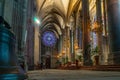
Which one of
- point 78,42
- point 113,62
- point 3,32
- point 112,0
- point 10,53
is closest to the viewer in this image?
point 3,32

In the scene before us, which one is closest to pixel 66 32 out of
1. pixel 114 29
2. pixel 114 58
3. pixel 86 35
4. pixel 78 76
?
pixel 86 35

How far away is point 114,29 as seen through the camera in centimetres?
879

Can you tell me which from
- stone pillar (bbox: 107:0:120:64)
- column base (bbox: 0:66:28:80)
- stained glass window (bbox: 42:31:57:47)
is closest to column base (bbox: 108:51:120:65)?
stone pillar (bbox: 107:0:120:64)

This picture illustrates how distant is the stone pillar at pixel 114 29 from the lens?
329 inches

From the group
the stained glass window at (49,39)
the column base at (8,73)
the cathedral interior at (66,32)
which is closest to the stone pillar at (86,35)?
the cathedral interior at (66,32)

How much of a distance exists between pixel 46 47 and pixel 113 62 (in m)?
36.2

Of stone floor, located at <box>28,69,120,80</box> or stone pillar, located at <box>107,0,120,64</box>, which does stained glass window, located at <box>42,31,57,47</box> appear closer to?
stone pillar, located at <box>107,0,120,64</box>

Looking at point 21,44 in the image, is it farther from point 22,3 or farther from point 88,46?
point 88,46

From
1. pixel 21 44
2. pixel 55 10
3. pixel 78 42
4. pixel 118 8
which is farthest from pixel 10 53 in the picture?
pixel 55 10

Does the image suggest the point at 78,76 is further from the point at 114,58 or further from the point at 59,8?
the point at 59,8

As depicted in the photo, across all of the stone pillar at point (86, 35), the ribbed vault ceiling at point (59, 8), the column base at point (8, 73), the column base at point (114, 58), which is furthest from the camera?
the ribbed vault ceiling at point (59, 8)

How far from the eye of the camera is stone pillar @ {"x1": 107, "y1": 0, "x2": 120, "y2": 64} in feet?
27.5

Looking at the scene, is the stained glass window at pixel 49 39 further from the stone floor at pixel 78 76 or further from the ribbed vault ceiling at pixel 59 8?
the stone floor at pixel 78 76

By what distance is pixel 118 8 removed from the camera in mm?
8844
